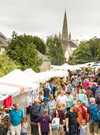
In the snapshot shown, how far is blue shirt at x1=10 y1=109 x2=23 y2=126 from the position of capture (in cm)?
1712

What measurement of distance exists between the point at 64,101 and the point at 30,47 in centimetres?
4917

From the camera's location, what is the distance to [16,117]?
17.2 metres

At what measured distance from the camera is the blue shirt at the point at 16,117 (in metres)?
17.1

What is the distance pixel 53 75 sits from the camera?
3862 centimetres

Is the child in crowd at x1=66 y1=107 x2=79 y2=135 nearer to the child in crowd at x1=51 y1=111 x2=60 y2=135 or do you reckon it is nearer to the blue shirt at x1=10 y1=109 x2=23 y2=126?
the child in crowd at x1=51 y1=111 x2=60 y2=135

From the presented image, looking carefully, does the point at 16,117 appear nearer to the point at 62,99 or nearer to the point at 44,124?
the point at 44,124

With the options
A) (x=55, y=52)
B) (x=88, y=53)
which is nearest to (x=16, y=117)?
(x=88, y=53)

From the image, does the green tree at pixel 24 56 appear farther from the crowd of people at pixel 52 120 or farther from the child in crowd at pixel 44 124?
the child in crowd at pixel 44 124

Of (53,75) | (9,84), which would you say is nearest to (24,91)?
(9,84)

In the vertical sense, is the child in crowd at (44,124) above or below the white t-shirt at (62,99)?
below

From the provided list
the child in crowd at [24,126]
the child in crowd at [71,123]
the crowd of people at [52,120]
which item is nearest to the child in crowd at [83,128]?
the crowd of people at [52,120]

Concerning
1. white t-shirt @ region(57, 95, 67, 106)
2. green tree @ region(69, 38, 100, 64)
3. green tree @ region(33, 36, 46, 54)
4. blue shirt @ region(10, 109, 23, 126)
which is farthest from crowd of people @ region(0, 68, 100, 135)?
green tree @ region(69, 38, 100, 64)

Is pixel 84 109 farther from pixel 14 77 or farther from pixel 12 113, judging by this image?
pixel 14 77

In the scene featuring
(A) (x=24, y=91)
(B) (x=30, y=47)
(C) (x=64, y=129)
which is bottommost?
(C) (x=64, y=129)
